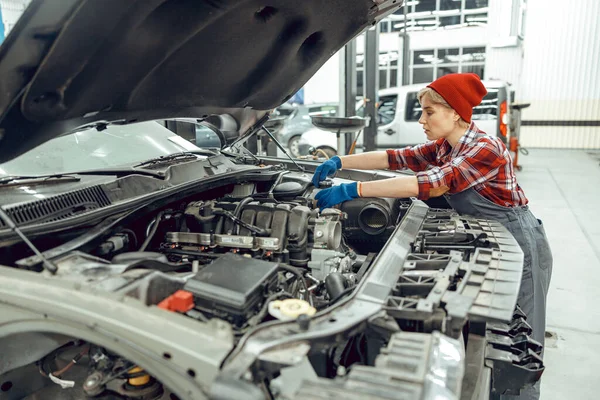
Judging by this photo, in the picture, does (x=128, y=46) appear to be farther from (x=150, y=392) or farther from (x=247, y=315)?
(x=150, y=392)

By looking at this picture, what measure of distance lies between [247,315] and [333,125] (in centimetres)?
268

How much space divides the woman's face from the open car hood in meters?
0.49

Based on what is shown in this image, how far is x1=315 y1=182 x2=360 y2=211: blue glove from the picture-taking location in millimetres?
2258

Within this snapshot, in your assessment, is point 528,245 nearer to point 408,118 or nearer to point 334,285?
point 334,285

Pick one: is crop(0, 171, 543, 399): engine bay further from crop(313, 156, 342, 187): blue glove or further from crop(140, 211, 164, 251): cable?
crop(313, 156, 342, 187): blue glove

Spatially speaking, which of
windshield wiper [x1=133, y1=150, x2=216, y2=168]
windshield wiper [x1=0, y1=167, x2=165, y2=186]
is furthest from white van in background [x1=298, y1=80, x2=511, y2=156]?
windshield wiper [x1=0, y1=167, x2=165, y2=186]

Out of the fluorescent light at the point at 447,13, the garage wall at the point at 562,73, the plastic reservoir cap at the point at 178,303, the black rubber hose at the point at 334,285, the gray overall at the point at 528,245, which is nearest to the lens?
the plastic reservoir cap at the point at 178,303

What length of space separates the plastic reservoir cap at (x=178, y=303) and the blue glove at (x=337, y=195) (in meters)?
1.19

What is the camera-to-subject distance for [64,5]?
121cm

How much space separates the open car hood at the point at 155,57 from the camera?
1.29 metres

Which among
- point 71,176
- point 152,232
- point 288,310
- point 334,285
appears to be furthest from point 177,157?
point 288,310

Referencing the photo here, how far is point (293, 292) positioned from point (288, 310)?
41cm

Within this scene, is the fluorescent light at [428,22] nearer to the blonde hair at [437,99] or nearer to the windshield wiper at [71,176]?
the blonde hair at [437,99]

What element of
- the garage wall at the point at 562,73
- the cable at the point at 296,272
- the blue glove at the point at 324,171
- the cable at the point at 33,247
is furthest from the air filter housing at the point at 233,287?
the garage wall at the point at 562,73
